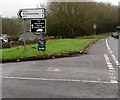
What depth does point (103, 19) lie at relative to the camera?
199 ft

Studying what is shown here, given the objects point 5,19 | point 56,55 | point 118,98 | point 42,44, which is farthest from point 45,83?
point 5,19

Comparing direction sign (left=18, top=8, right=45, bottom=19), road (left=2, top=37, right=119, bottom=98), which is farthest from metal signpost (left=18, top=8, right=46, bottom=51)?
road (left=2, top=37, right=119, bottom=98)

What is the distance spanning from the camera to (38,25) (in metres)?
13.4

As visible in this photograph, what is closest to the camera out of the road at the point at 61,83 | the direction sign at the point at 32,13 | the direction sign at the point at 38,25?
the road at the point at 61,83

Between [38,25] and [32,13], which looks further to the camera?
[38,25]

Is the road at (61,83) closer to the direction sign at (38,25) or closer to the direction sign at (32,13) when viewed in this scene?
the direction sign at (38,25)

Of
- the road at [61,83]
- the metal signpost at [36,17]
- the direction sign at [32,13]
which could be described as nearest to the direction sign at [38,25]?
the metal signpost at [36,17]

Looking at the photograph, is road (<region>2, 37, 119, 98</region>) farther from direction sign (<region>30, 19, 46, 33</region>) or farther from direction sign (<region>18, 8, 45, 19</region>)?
direction sign (<region>18, 8, 45, 19</region>)

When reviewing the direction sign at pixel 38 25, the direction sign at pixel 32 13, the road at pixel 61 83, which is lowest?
the road at pixel 61 83

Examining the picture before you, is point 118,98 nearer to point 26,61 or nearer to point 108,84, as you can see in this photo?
point 108,84

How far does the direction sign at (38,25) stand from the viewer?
13.3m

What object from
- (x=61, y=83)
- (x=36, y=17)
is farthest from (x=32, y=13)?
(x=61, y=83)

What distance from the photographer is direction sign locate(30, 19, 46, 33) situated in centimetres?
1334

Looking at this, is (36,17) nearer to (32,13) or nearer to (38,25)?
(32,13)
